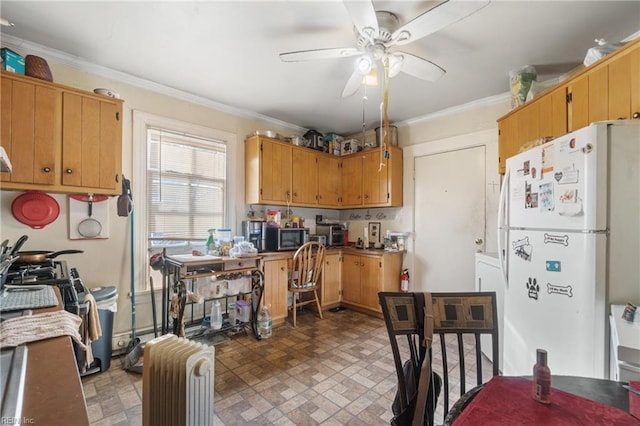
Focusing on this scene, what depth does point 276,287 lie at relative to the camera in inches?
127

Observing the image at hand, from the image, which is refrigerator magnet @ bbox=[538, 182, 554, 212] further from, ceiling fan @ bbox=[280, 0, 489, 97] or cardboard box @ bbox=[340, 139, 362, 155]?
cardboard box @ bbox=[340, 139, 362, 155]

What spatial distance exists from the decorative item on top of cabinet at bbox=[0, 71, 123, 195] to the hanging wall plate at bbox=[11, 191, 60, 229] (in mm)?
192

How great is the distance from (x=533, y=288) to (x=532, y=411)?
3.44 ft

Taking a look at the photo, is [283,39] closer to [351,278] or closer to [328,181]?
[328,181]

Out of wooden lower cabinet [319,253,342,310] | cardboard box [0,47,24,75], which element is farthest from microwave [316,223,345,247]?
cardboard box [0,47,24,75]

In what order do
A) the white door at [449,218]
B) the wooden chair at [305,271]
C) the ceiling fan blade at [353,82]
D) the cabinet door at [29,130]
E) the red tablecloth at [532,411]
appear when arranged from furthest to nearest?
the wooden chair at [305,271]
the white door at [449,218]
the ceiling fan blade at [353,82]
the cabinet door at [29,130]
the red tablecloth at [532,411]

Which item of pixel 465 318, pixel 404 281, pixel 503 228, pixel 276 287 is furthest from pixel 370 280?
pixel 465 318

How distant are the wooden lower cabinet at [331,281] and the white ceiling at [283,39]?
2.20 metres

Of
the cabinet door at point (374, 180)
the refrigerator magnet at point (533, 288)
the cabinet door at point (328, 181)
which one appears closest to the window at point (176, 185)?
the cabinet door at point (328, 181)

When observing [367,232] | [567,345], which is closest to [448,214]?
[367,232]

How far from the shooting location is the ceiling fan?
1.38m

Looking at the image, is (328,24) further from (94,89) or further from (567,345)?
(567,345)

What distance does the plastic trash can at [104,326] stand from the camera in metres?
2.16

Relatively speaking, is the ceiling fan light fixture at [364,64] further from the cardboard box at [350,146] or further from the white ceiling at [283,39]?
the cardboard box at [350,146]
